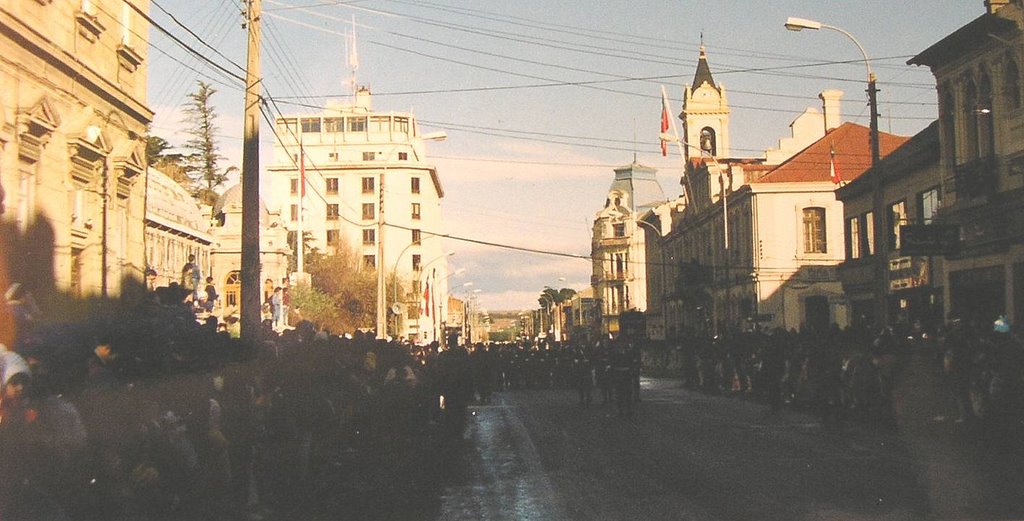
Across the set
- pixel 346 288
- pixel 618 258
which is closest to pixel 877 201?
pixel 346 288

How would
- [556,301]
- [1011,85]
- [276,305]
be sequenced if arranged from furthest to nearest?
[556,301] → [276,305] → [1011,85]

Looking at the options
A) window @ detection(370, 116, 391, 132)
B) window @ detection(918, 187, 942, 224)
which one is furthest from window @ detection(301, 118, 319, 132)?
window @ detection(918, 187, 942, 224)

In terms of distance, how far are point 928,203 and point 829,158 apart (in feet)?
75.0

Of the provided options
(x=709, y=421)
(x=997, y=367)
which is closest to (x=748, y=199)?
(x=709, y=421)

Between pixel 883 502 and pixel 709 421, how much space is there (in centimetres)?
1208

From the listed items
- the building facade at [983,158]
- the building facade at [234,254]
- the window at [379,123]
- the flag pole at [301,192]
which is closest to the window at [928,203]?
the building facade at [983,158]

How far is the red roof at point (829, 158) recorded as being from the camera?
189ft

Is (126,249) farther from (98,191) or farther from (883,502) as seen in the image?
(883,502)

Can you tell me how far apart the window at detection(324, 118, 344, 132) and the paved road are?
367ft

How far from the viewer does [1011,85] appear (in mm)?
27734

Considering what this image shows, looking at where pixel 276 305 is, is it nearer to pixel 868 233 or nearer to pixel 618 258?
pixel 868 233

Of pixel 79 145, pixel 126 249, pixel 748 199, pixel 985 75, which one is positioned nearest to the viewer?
pixel 79 145

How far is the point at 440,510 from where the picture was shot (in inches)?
474

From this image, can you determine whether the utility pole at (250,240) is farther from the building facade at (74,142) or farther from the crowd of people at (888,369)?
the crowd of people at (888,369)
